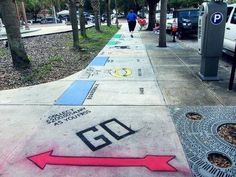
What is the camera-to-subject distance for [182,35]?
16.2 meters

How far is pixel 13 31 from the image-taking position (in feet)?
24.9

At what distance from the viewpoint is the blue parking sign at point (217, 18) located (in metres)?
6.00

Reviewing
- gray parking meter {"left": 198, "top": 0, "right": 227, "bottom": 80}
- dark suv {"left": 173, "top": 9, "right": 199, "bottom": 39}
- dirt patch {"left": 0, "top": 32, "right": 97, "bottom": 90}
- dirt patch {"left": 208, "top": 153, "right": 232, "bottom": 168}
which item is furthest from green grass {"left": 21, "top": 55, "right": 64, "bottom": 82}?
dark suv {"left": 173, "top": 9, "right": 199, "bottom": 39}

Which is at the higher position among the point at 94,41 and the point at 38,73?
the point at 38,73

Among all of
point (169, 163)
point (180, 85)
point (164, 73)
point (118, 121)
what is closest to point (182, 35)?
point (164, 73)

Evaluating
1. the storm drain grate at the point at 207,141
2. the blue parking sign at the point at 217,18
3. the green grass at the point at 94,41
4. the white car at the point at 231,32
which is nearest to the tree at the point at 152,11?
the green grass at the point at 94,41

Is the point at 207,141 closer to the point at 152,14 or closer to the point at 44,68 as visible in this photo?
the point at 44,68

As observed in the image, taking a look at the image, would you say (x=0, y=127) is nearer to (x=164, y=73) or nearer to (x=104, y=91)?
(x=104, y=91)

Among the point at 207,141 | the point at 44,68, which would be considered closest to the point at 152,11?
the point at 44,68

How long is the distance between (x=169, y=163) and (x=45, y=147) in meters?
1.70

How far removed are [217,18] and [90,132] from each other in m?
4.09

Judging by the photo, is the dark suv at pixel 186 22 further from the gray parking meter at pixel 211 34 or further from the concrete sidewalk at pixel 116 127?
the gray parking meter at pixel 211 34

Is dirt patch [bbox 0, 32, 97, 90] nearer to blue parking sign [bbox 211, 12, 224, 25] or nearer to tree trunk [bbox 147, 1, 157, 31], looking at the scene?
blue parking sign [bbox 211, 12, 224, 25]

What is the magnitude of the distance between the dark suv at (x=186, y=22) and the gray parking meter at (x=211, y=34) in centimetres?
954
